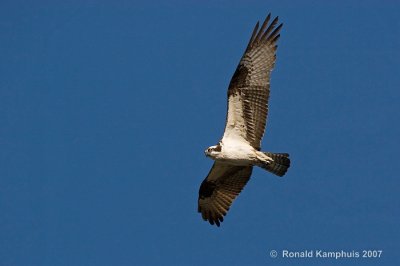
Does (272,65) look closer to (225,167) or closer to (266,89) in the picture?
(266,89)

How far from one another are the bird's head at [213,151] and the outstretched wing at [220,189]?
2.86 feet

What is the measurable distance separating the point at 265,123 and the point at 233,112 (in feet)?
2.36

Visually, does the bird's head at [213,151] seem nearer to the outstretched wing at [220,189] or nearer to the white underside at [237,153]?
the white underside at [237,153]

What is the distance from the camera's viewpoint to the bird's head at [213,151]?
1723 cm

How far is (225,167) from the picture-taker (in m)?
18.2

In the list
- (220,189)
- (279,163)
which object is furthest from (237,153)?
(220,189)

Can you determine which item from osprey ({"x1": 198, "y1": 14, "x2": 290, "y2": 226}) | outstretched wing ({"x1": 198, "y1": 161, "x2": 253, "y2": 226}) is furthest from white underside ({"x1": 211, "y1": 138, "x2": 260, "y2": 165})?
outstretched wing ({"x1": 198, "y1": 161, "x2": 253, "y2": 226})

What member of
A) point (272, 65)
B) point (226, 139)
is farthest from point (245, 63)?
point (226, 139)

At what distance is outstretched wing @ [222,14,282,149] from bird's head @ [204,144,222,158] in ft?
1.01

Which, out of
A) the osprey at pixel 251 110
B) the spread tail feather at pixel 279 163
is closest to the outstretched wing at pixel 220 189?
the osprey at pixel 251 110

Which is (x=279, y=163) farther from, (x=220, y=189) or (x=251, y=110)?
(x=220, y=189)

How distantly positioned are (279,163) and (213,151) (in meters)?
1.42

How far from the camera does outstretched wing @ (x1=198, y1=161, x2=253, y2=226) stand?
18234 millimetres

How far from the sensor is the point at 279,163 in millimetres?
17016
